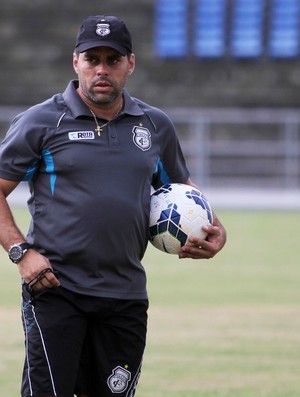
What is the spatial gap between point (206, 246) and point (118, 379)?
29.5 inches

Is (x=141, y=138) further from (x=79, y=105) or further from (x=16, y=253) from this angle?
(x=16, y=253)

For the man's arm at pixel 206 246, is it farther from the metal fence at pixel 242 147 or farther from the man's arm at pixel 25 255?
the metal fence at pixel 242 147

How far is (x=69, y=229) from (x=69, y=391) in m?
0.72

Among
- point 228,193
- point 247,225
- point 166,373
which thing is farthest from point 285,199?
point 166,373

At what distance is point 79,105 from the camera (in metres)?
5.86

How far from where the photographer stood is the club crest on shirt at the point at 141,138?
233 inches

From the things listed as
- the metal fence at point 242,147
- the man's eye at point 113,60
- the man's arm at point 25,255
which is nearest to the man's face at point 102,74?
the man's eye at point 113,60

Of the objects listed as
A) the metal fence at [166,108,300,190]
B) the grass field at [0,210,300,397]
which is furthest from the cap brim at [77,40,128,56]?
the metal fence at [166,108,300,190]

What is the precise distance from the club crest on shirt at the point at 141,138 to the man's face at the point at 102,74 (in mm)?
210

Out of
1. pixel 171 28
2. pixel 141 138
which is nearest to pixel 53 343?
pixel 141 138

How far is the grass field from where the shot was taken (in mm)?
8516

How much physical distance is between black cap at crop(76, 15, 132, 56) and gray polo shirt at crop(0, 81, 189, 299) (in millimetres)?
285

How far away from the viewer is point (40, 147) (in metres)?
5.77

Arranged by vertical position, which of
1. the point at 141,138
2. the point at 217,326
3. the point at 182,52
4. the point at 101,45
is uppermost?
the point at 182,52
